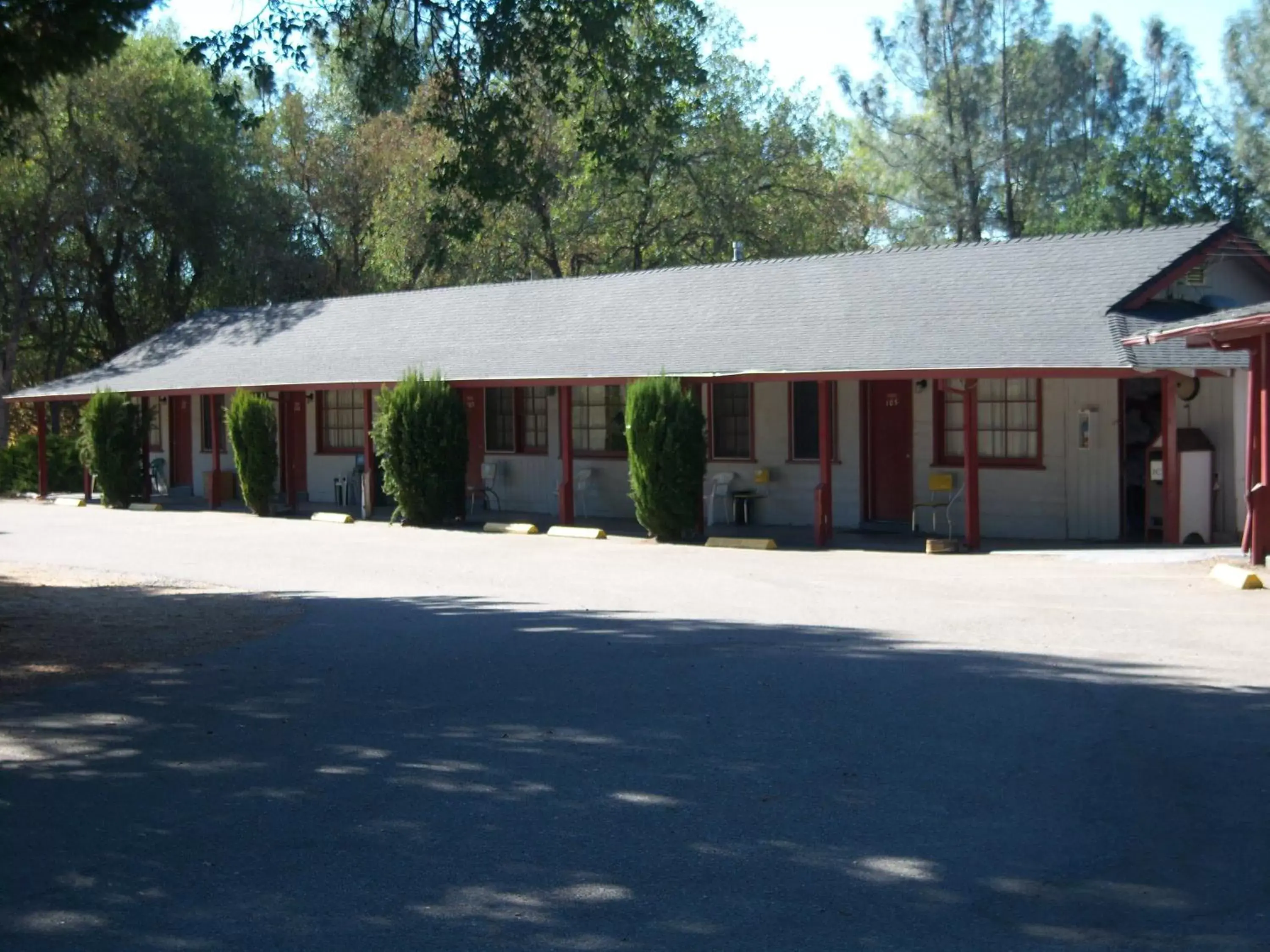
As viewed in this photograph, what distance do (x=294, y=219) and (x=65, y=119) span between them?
9.98 meters

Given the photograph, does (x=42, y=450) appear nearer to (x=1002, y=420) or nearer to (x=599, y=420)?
(x=599, y=420)

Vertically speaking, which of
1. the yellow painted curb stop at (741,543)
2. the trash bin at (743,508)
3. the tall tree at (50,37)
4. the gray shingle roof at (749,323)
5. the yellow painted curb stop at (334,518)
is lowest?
the yellow painted curb stop at (741,543)

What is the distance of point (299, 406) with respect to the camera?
1192 inches

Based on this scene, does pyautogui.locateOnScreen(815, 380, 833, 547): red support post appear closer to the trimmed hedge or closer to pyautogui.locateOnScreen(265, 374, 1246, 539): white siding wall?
pyautogui.locateOnScreen(265, 374, 1246, 539): white siding wall

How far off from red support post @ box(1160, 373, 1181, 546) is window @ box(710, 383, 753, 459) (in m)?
6.79

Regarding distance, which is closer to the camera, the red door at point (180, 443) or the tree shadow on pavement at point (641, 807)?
the tree shadow on pavement at point (641, 807)

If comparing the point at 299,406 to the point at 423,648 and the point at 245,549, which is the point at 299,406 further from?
the point at 423,648

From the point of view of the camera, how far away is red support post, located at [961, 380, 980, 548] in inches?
741

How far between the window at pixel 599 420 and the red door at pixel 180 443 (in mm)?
11341

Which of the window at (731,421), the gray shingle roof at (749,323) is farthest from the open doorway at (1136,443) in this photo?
the window at (731,421)

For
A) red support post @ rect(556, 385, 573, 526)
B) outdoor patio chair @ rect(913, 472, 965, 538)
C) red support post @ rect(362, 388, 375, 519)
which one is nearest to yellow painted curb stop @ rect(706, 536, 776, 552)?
outdoor patio chair @ rect(913, 472, 965, 538)

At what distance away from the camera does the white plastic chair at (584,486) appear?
24938 millimetres

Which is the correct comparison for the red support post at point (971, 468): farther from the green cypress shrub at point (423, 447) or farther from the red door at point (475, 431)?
the red door at point (475, 431)

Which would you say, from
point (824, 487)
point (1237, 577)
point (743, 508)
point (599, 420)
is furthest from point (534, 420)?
point (1237, 577)
